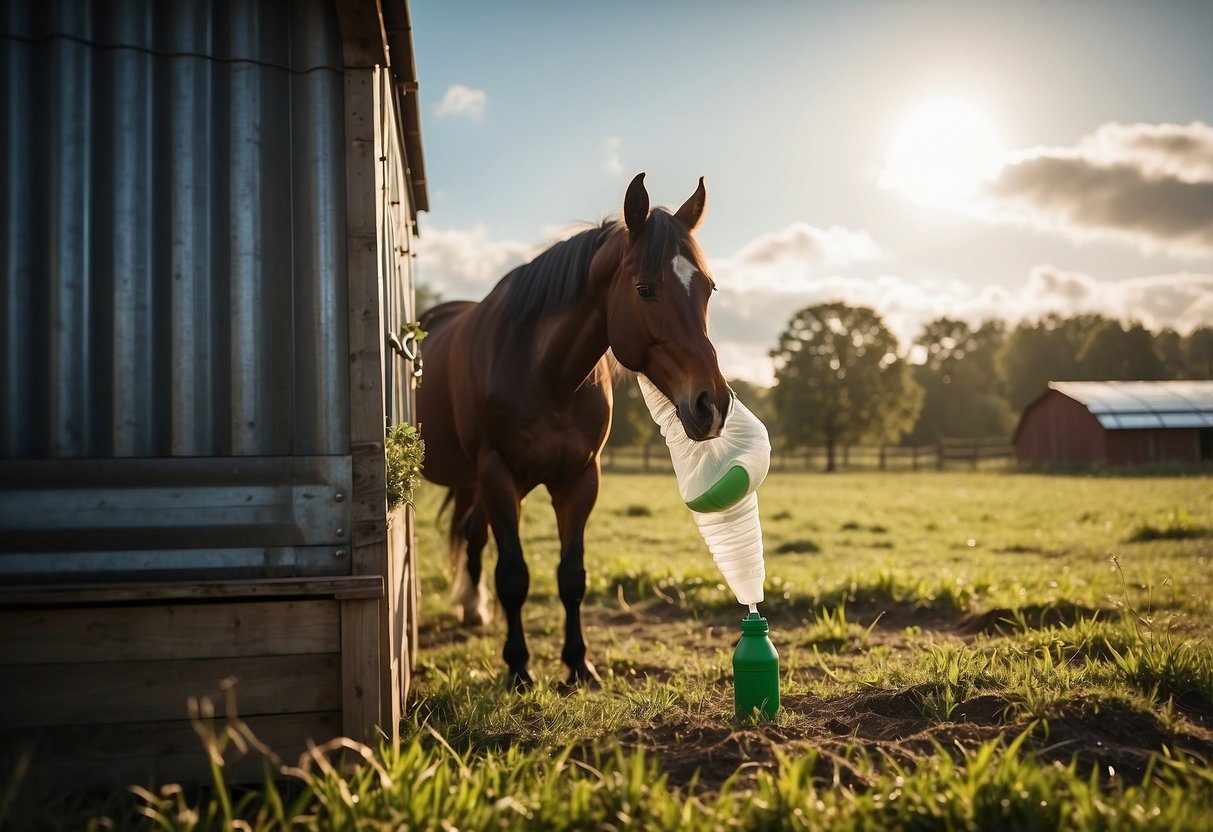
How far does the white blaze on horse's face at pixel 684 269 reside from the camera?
3.78 m

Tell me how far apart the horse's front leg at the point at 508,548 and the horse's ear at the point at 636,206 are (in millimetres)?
1580

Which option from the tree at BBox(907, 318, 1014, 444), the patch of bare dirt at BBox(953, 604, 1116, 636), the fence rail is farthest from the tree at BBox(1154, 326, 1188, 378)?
the patch of bare dirt at BBox(953, 604, 1116, 636)

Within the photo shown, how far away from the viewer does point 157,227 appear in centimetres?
326

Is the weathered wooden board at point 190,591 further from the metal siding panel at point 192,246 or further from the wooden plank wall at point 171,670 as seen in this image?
the metal siding panel at point 192,246

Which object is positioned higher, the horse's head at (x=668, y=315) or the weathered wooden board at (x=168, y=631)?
the horse's head at (x=668, y=315)

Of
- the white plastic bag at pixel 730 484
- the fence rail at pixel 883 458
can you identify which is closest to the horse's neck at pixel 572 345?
the white plastic bag at pixel 730 484

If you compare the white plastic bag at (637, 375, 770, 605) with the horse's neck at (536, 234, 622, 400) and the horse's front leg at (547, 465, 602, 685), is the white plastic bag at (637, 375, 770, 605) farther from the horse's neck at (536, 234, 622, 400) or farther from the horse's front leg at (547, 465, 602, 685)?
the horse's front leg at (547, 465, 602, 685)

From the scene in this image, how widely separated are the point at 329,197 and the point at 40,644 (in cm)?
189

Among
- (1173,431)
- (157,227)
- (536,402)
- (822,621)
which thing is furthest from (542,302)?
(1173,431)

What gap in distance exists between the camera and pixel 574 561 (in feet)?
16.1

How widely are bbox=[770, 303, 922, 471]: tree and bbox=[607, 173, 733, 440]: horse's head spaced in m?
42.7

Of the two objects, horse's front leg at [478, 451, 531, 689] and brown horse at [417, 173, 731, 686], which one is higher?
brown horse at [417, 173, 731, 686]

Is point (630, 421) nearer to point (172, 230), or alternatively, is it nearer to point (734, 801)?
point (172, 230)

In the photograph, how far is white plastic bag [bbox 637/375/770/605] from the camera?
3.69 metres
